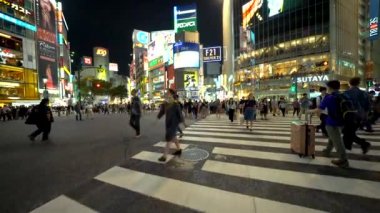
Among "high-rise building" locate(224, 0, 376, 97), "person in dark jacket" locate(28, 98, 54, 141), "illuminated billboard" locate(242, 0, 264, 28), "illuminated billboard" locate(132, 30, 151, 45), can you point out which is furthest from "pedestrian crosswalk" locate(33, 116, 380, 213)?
"illuminated billboard" locate(132, 30, 151, 45)

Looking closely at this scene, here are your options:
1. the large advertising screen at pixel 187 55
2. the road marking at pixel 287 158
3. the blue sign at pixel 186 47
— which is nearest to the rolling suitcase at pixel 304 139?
the road marking at pixel 287 158

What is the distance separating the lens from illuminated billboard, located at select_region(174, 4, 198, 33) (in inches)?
3221

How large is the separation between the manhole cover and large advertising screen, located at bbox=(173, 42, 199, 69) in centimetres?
6402

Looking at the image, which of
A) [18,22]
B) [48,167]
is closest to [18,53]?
[18,22]

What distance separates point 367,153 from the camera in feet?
21.9

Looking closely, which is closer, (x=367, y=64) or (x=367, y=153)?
(x=367, y=153)

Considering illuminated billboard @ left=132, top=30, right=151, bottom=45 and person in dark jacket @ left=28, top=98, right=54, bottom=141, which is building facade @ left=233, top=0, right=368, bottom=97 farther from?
illuminated billboard @ left=132, top=30, right=151, bottom=45

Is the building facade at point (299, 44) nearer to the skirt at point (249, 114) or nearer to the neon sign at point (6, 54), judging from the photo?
the skirt at point (249, 114)

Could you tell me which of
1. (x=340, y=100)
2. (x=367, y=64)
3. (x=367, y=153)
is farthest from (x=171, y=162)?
(x=367, y=64)

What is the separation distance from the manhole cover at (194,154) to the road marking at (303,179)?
0.70m

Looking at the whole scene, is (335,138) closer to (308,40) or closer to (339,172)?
(339,172)

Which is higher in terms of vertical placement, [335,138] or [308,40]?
[308,40]

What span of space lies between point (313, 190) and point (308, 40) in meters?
48.8

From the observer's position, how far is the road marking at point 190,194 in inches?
147
